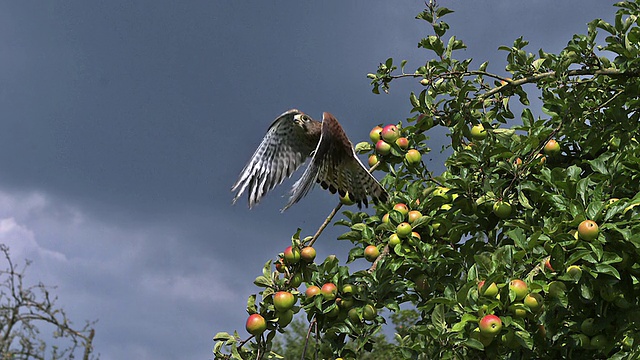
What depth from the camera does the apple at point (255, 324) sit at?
338cm

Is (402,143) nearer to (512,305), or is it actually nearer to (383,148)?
(383,148)

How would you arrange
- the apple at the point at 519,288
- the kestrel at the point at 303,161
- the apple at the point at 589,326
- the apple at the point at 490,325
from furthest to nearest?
the kestrel at the point at 303,161
the apple at the point at 589,326
the apple at the point at 519,288
the apple at the point at 490,325

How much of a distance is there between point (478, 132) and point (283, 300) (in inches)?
60.7

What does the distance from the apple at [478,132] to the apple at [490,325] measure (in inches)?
63.3

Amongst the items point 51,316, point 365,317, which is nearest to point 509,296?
point 365,317

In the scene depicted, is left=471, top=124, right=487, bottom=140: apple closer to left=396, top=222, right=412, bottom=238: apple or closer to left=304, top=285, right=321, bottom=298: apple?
left=396, top=222, right=412, bottom=238: apple

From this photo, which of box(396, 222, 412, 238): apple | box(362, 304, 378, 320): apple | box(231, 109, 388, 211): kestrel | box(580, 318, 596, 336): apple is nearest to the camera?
box(580, 318, 596, 336): apple

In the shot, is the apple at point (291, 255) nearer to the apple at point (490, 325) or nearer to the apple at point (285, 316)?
the apple at point (285, 316)

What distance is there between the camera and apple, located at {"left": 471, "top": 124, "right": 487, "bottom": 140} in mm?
4059

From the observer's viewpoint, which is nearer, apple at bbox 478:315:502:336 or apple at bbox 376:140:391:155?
apple at bbox 478:315:502:336

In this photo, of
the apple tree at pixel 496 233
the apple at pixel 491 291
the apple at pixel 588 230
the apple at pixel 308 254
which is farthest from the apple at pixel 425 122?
the apple at pixel 491 291

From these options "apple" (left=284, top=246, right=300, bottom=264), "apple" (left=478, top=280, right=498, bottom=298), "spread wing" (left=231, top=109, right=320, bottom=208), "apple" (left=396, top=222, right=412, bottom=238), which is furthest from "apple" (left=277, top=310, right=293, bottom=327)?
"spread wing" (left=231, top=109, right=320, bottom=208)

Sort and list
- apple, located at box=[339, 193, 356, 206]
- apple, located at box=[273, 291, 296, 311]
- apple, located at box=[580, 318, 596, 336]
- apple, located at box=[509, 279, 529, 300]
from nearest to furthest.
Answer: apple, located at box=[509, 279, 529, 300]
apple, located at box=[580, 318, 596, 336]
apple, located at box=[273, 291, 296, 311]
apple, located at box=[339, 193, 356, 206]

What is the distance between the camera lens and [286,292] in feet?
11.1
